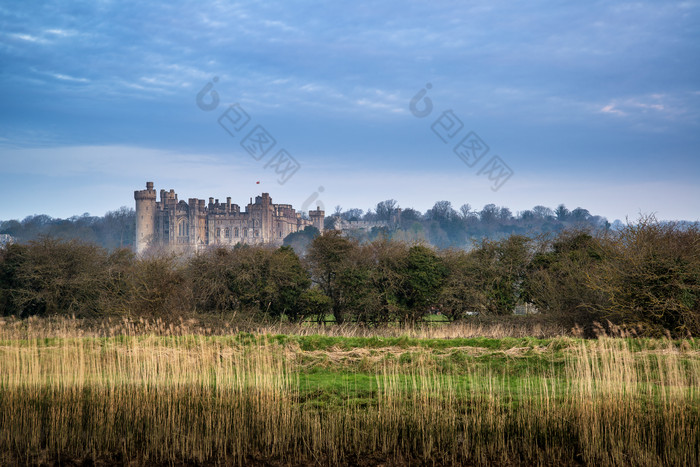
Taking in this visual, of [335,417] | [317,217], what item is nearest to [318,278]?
[335,417]

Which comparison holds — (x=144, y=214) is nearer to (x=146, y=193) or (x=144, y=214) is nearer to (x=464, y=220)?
(x=146, y=193)

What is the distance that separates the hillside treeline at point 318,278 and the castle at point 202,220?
6647 centimetres

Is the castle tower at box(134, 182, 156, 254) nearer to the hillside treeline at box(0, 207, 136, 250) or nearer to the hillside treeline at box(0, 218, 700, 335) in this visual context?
the hillside treeline at box(0, 207, 136, 250)

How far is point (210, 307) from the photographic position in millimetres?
19438

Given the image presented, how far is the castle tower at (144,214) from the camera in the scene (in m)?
85.2

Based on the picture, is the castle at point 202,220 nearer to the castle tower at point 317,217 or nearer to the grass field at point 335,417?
the castle tower at point 317,217

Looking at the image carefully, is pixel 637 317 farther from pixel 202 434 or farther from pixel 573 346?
pixel 202 434

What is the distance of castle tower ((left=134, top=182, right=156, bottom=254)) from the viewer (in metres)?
85.2

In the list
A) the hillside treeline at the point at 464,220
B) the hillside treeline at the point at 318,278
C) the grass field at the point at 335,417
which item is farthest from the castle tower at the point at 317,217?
the grass field at the point at 335,417

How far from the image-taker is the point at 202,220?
92000 millimetres

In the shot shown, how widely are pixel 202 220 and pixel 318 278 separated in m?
→ 73.8

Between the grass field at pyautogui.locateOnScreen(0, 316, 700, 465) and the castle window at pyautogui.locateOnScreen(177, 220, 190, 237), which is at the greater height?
the castle window at pyautogui.locateOnScreen(177, 220, 190, 237)

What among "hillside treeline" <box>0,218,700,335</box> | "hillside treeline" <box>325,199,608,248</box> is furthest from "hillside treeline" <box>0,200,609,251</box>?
"hillside treeline" <box>0,218,700,335</box>

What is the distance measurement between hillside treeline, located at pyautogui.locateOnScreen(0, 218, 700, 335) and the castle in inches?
2617
